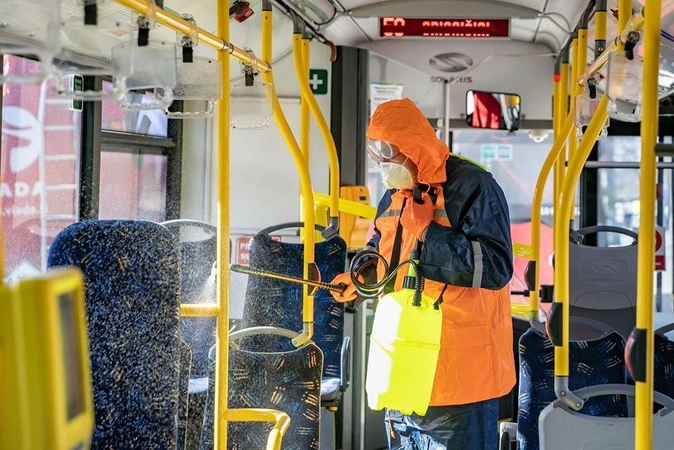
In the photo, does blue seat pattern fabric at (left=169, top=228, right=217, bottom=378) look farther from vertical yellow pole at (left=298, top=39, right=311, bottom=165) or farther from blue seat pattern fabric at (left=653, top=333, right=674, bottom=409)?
blue seat pattern fabric at (left=653, top=333, right=674, bottom=409)

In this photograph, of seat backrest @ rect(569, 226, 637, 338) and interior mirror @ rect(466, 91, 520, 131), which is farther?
interior mirror @ rect(466, 91, 520, 131)

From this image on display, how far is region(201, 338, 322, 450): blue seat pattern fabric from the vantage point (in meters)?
3.67

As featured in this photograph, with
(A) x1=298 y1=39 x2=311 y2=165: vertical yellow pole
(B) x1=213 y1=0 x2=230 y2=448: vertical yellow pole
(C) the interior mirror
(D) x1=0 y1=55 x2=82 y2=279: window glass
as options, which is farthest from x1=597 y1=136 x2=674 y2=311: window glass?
(B) x1=213 y1=0 x2=230 y2=448: vertical yellow pole

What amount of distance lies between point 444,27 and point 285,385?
2.95 meters

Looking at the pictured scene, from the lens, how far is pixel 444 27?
5.71 meters

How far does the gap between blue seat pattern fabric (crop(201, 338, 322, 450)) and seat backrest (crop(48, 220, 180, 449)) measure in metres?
1.17

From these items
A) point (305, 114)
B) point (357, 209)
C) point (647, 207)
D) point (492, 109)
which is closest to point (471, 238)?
point (647, 207)

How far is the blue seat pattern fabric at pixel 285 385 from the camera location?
3.67m

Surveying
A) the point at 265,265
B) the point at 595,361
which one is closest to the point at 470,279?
the point at 595,361

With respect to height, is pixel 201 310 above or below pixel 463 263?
below

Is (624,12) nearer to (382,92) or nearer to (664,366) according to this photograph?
(664,366)

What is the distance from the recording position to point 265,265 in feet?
15.3

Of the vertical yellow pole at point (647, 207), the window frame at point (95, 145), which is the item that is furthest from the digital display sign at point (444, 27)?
the vertical yellow pole at point (647, 207)

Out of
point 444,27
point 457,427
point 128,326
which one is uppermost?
point 444,27
